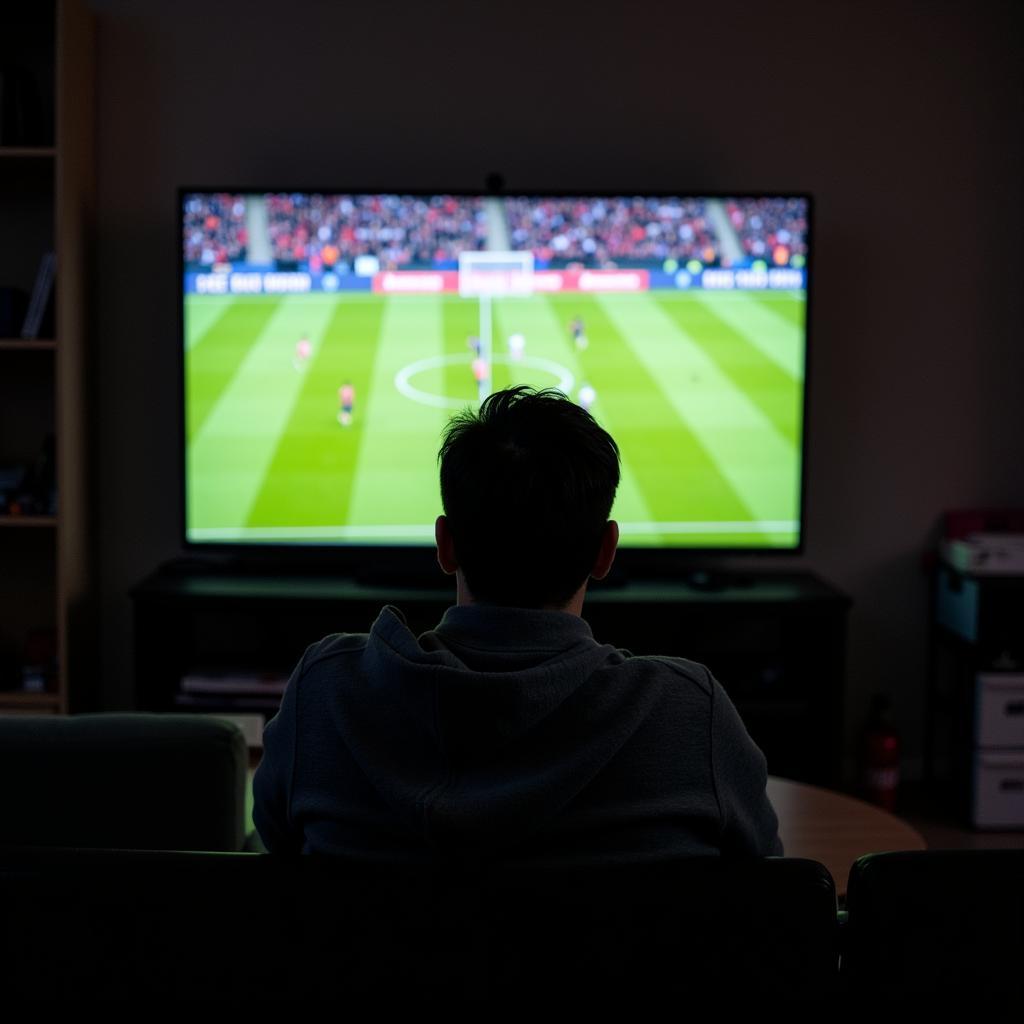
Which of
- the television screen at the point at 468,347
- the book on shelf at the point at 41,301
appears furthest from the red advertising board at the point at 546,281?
the book on shelf at the point at 41,301

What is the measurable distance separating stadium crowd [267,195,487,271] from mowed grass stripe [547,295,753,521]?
40 centimetres

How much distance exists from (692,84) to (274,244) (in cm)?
157

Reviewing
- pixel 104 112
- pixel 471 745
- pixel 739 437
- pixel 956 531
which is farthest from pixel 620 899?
pixel 104 112

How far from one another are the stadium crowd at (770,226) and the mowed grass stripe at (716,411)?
0.35 m

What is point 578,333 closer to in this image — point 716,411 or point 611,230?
point 611,230

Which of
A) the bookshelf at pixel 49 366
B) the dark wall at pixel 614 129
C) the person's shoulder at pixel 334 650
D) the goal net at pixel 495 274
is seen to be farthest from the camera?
the dark wall at pixel 614 129

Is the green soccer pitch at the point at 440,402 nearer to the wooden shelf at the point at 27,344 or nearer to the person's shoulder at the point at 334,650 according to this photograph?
the wooden shelf at the point at 27,344

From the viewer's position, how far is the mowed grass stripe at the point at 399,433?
3.99m

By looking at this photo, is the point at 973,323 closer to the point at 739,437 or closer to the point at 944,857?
the point at 739,437

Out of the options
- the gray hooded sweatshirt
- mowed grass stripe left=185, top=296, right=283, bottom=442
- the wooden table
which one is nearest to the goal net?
mowed grass stripe left=185, top=296, right=283, bottom=442

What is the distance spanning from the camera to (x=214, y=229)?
12.9 feet

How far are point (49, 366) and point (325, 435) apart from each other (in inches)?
41.7

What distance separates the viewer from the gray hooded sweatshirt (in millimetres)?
1101

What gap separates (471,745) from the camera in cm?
111
